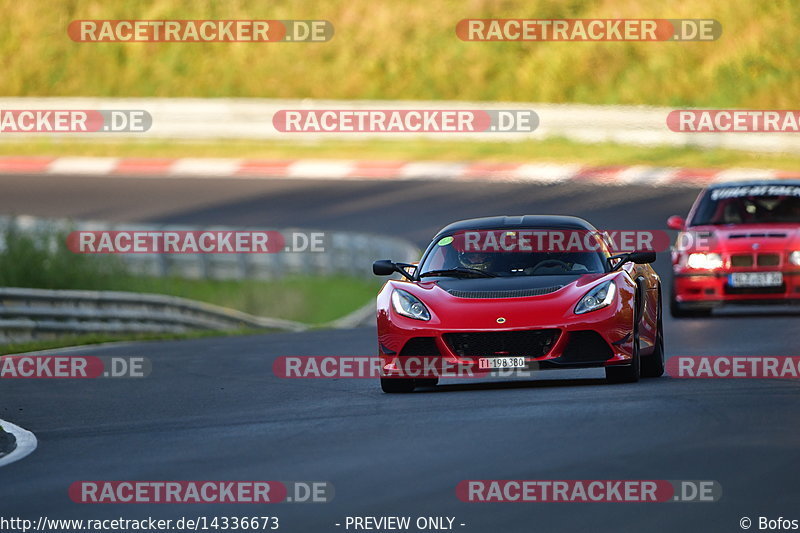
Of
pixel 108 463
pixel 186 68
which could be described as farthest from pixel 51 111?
pixel 108 463

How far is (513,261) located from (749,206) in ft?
23.9

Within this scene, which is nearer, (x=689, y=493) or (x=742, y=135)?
(x=689, y=493)

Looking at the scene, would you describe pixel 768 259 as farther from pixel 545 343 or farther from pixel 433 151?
pixel 433 151

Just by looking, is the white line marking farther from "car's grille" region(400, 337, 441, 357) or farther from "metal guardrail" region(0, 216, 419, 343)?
"metal guardrail" region(0, 216, 419, 343)

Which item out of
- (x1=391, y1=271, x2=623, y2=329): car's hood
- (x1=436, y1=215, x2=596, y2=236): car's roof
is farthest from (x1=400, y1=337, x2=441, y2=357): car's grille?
(x1=436, y1=215, x2=596, y2=236): car's roof

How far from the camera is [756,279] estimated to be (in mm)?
17969

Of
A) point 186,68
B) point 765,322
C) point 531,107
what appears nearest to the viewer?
point 765,322

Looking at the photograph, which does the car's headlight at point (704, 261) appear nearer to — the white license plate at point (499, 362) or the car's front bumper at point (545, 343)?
the car's front bumper at point (545, 343)

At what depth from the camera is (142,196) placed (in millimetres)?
32156

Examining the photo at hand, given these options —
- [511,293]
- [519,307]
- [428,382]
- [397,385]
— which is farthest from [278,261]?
[519,307]

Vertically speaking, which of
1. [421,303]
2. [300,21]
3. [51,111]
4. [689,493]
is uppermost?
[300,21]

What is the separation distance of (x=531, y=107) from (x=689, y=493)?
2786cm

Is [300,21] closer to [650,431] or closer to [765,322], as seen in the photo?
[765,322]

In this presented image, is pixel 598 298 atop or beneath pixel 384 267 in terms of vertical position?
beneath
